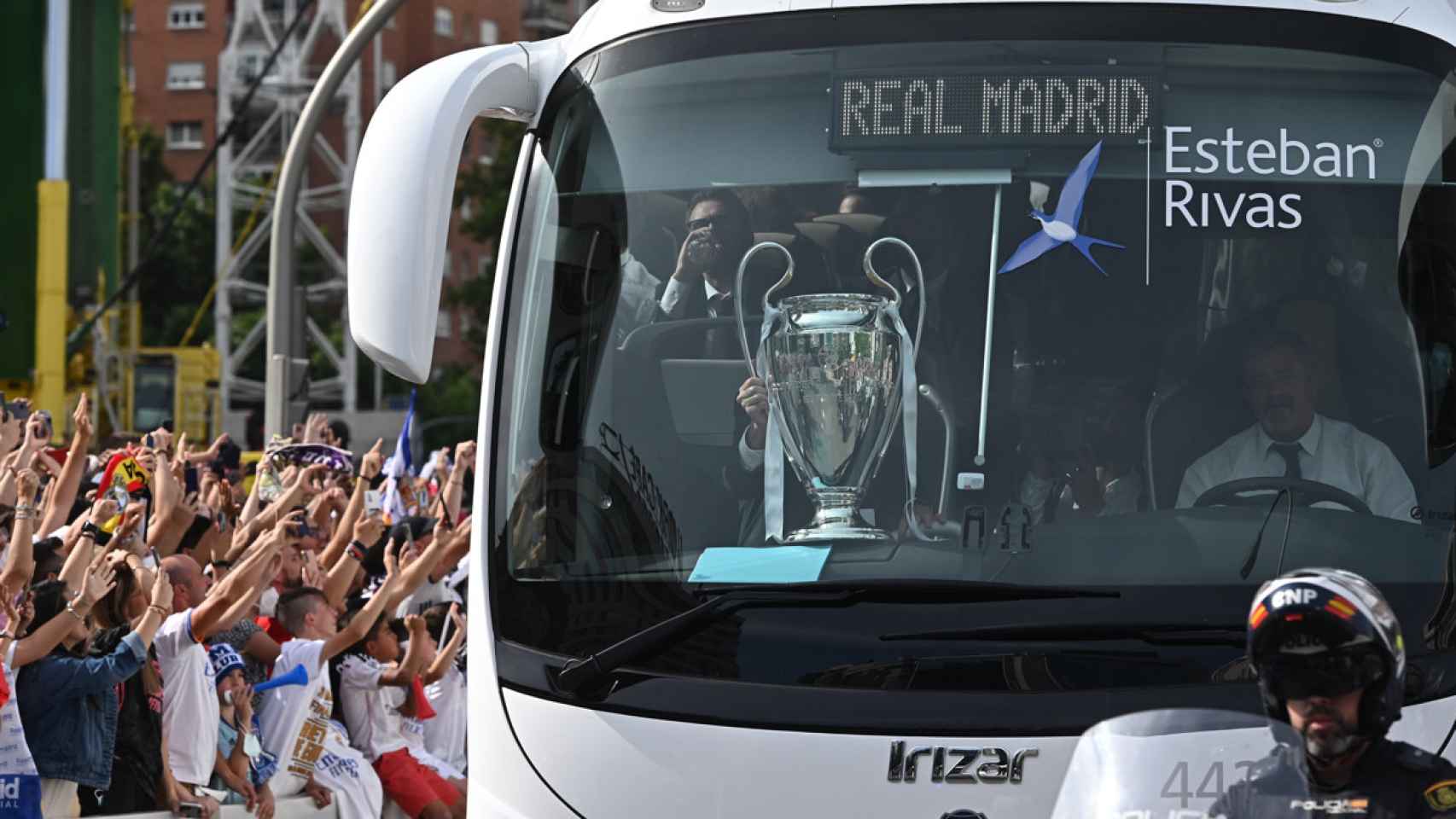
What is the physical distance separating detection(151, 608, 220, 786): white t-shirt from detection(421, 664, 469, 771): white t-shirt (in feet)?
9.84

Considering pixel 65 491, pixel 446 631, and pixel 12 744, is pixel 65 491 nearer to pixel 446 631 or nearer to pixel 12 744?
pixel 12 744

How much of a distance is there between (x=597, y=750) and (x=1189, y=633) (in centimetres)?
129

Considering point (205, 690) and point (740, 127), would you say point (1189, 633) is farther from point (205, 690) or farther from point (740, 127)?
point (205, 690)

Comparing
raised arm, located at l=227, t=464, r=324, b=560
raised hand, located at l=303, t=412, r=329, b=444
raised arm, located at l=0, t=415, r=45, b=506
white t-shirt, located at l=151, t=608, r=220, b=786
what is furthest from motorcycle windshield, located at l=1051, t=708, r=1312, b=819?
raised hand, located at l=303, t=412, r=329, b=444

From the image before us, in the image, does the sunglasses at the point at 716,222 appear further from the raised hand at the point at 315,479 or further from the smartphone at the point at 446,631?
the smartphone at the point at 446,631

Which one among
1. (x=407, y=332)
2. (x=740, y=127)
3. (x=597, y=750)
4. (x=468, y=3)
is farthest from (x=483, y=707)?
(x=468, y=3)

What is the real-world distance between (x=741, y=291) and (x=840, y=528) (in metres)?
0.63

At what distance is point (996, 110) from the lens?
5.69 meters

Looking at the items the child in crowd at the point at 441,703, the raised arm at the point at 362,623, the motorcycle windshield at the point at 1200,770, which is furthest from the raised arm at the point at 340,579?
the motorcycle windshield at the point at 1200,770

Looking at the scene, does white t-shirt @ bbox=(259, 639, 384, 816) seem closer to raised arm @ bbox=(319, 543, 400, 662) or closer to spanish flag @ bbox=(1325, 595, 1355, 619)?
raised arm @ bbox=(319, 543, 400, 662)

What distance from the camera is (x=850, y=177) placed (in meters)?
5.70

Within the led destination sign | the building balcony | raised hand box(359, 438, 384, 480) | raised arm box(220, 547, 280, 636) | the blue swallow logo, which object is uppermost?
the building balcony

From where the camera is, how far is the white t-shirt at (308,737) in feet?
35.1

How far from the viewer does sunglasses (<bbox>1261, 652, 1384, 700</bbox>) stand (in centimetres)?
360
